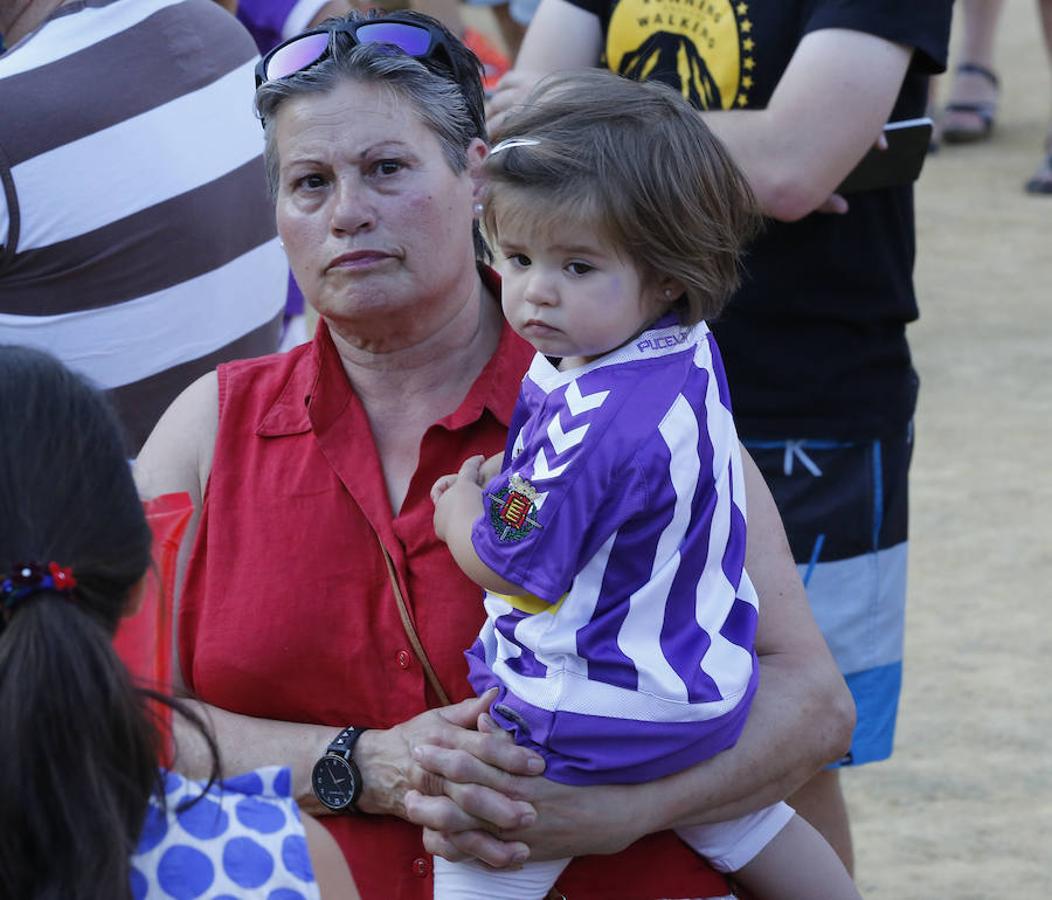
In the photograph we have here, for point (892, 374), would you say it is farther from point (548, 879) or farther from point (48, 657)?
point (48, 657)

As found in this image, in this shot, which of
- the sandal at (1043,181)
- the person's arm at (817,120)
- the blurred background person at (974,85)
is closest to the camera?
the person's arm at (817,120)

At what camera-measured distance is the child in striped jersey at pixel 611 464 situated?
6.77ft

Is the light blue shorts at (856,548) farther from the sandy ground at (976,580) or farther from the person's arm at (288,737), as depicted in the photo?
the person's arm at (288,737)

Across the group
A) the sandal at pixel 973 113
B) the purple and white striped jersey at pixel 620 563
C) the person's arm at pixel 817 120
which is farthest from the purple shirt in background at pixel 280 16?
the sandal at pixel 973 113

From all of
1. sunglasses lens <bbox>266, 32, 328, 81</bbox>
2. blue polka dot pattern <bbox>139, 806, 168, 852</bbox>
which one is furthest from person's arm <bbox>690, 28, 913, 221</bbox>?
blue polka dot pattern <bbox>139, 806, 168, 852</bbox>

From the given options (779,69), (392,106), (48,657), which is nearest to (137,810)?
(48,657)

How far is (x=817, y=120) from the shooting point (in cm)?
305

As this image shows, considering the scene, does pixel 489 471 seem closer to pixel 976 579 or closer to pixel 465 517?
pixel 465 517

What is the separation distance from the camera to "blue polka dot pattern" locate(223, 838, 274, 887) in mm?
1651

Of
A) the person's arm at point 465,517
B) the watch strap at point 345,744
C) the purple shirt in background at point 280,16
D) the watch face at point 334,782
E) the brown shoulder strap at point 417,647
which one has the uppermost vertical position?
the person's arm at point 465,517

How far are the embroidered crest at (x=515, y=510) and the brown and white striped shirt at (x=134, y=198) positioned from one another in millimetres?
925

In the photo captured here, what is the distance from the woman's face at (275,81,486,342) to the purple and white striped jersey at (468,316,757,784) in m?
0.34

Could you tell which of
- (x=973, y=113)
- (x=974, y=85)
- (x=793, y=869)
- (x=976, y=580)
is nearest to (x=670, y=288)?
(x=793, y=869)

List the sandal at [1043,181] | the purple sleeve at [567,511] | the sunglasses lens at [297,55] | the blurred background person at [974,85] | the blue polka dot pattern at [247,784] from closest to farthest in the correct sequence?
the blue polka dot pattern at [247,784] → the purple sleeve at [567,511] → the sunglasses lens at [297,55] → the sandal at [1043,181] → the blurred background person at [974,85]
